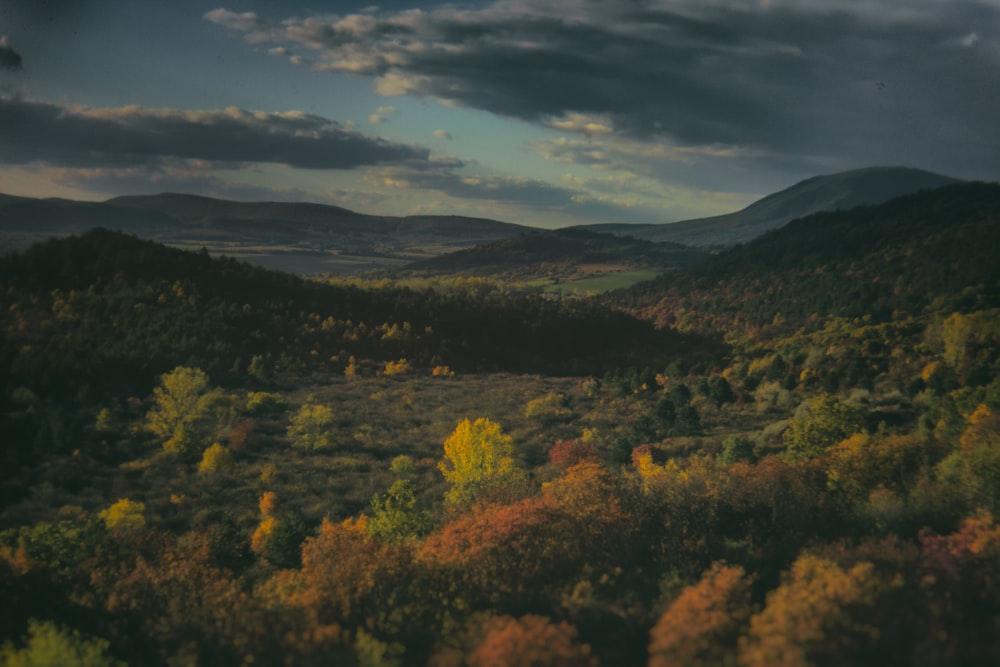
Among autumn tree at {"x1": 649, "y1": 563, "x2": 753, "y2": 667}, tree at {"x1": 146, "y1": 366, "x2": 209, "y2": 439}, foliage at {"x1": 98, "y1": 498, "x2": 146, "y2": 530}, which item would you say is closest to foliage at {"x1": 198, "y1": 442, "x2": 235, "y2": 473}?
tree at {"x1": 146, "y1": 366, "x2": 209, "y2": 439}

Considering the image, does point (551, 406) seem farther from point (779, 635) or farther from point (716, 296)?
point (716, 296)

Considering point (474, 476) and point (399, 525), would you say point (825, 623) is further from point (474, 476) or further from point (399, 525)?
point (474, 476)

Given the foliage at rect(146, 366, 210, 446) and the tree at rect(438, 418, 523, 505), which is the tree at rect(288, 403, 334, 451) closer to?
the foliage at rect(146, 366, 210, 446)

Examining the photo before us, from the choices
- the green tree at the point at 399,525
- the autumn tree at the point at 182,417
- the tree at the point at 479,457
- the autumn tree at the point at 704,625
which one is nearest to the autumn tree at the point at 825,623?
the autumn tree at the point at 704,625

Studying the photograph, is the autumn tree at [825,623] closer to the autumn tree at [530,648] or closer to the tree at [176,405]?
the autumn tree at [530,648]

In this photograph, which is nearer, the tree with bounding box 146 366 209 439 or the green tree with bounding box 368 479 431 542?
the green tree with bounding box 368 479 431 542
